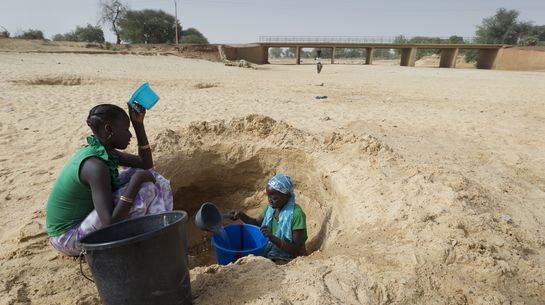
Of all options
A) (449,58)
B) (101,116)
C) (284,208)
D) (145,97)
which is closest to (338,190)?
(284,208)

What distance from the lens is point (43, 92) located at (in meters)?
8.77

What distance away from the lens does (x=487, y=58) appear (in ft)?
104

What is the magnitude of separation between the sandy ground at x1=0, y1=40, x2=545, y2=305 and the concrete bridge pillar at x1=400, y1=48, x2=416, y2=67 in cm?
2540

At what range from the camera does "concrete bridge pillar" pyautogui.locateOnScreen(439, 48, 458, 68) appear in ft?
103

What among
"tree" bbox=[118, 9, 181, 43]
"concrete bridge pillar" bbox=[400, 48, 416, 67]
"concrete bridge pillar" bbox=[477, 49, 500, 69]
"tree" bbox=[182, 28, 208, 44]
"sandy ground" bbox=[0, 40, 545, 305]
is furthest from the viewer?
"tree" bbox=[182, 28, 208, 44]

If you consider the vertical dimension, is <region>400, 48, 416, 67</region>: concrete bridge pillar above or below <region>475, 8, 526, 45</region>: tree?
below

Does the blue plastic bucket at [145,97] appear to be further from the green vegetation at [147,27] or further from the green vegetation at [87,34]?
the green vegetation at [87,34]

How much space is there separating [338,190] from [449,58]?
3454cm

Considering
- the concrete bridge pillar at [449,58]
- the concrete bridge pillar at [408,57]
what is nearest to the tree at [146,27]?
the concrete bridge pillar at [408,57]

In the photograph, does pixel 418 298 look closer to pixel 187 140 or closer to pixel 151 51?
pixel 187 140

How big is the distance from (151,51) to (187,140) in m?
23.9

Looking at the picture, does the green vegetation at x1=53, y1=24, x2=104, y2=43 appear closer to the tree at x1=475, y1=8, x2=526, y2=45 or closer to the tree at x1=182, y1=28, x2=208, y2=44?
the tree at x1=182, y1=28, x2=208, y2=44

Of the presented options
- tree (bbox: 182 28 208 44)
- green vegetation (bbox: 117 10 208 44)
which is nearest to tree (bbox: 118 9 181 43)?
green vegetation (bbox: 117 10 208 44)

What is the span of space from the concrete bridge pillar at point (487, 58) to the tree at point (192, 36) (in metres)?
31.4
